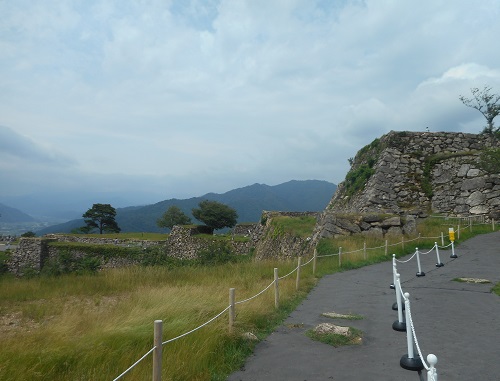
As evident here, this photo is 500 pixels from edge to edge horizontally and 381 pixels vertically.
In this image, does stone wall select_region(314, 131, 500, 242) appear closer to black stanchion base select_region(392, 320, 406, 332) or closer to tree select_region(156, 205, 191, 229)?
black stanchion base select_region(392, 320, 406, 332)

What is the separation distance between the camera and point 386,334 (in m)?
7.58

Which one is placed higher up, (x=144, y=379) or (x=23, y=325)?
(x=144, y=379)

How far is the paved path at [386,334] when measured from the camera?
5.79 metres

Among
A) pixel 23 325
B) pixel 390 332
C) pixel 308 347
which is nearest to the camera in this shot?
pixel 308 347

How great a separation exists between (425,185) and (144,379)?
29603 mm

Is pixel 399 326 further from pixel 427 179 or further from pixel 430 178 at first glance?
pixel 430 178

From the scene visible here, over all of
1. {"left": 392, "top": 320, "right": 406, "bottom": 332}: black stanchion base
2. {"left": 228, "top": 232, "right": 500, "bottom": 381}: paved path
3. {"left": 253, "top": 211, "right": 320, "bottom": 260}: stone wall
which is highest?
{"left": 253, "top": 211, "right": 320, "bottom": 260}: stone wall

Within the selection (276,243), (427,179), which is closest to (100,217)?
(276,243)

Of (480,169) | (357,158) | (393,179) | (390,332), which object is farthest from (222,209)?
(390,332)

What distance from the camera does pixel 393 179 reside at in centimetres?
3014

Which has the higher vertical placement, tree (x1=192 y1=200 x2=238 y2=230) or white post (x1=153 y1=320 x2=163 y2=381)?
tree (x1=192 y1=200 x2=238 y2=230)

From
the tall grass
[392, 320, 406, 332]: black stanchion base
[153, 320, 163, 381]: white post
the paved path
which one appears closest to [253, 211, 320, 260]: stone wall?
the tall grass

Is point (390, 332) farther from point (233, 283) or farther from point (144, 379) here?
point (233, 283)

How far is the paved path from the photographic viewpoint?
5.79m
